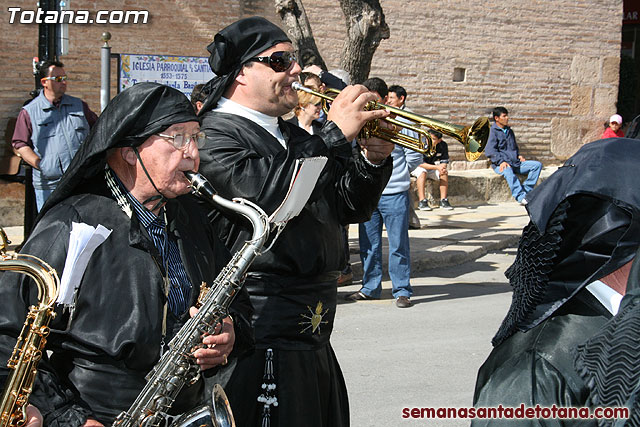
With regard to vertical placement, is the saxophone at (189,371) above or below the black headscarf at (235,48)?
below

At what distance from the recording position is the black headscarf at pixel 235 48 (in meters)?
3.57

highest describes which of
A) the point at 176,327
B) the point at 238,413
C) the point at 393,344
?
the point at 176,327

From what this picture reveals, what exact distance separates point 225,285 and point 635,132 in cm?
141

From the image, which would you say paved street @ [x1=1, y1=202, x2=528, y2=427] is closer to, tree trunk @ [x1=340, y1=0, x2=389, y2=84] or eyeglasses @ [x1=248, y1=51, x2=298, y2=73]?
tree trunk @ [x1=340, y1=0, x2=389, y2=84]

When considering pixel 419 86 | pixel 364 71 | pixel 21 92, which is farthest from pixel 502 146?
pixel 21 92

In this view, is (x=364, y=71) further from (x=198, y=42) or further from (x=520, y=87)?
(x=520, y=87)

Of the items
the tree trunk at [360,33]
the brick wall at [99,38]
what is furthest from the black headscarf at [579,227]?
the brick wall at [99,38]

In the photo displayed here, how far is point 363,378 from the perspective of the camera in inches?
232

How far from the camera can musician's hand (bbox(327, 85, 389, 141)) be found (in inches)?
141

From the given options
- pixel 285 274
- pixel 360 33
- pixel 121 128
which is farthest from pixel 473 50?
pixel 121 128

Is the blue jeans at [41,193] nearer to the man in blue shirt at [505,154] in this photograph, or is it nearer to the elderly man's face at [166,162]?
the elderly man's face at [166,162]

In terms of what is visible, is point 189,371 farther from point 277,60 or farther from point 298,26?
point 298,26

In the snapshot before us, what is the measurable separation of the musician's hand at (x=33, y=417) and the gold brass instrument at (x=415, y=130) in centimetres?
178

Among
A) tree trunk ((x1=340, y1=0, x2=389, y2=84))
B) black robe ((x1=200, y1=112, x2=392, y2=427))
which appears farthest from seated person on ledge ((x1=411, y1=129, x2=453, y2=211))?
black robe ((x1=200, y1=112, x2=392, y2=427))
